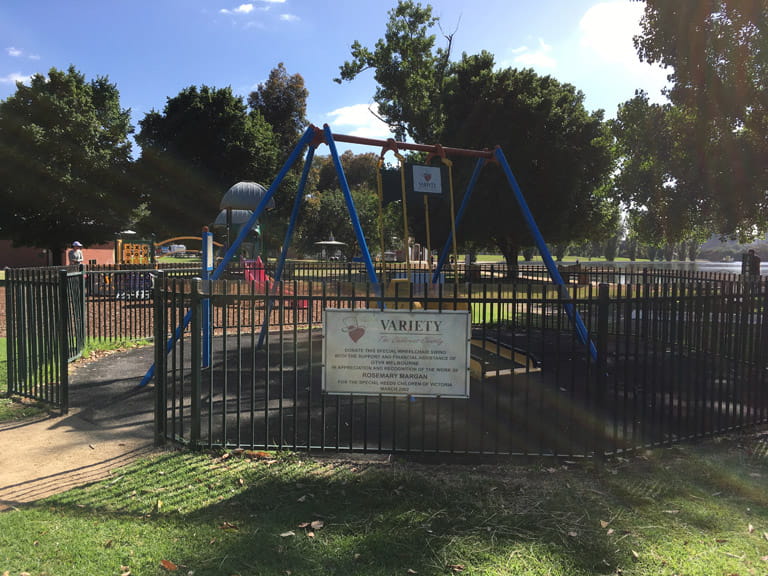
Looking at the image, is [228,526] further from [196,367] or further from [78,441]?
[78,441]

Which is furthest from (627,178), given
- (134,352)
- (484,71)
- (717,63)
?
(134,352)

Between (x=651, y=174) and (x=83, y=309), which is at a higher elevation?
(x=651, y=174)

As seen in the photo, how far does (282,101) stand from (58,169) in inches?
845

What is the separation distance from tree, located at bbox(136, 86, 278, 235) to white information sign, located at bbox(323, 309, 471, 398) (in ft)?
110

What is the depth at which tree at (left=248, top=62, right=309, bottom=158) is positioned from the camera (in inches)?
1877

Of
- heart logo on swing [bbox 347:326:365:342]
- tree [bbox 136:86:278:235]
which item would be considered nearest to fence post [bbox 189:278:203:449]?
heart logo on swing [bbox 347:326:365:342]

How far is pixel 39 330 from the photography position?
6332 mm

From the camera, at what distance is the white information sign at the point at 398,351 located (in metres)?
4.42

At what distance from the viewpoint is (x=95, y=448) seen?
486 cm

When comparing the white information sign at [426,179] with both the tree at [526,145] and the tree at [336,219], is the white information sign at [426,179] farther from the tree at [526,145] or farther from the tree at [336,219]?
the tree at [336,219]

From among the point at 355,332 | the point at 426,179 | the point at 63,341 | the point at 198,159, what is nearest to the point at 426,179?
the point at 426,179

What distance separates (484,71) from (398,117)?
8376 millimetres

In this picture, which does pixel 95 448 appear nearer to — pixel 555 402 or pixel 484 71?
pixel 555 402

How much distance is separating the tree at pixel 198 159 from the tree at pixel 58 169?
2.28 meters
